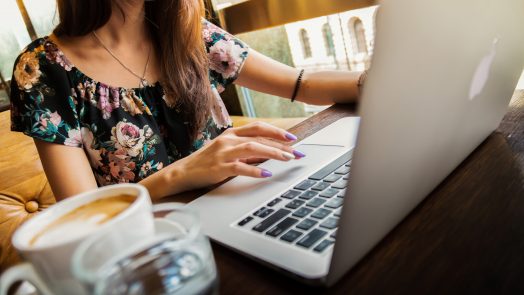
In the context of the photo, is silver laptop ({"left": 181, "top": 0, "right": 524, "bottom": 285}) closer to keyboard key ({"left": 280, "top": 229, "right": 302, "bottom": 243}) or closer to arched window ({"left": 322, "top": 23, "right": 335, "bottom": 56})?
keyboard key ({"left": 280, "top": 229, "right": 302, "bottom": 243})

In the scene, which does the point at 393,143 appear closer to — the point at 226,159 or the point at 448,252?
the point at 448,252

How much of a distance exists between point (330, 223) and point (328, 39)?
184cm

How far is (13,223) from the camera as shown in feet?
3.86

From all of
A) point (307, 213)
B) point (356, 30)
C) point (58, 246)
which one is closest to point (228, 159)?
point (307, 213)

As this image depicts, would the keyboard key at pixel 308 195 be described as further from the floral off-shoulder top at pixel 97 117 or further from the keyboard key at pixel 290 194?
the floral off-shoulder top at pixel 97 117

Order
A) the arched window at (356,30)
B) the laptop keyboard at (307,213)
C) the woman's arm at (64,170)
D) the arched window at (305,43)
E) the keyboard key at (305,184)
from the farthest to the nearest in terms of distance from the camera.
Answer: the arched window at (305,43) < the arched window at (356,30) < the woman's arm at (64,170) < the keyboard key at (305,184) < the laptop keyboard at (307,213)

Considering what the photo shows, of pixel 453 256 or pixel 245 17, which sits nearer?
pixel 453 256

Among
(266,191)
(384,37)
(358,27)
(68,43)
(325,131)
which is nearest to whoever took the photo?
(384,37)

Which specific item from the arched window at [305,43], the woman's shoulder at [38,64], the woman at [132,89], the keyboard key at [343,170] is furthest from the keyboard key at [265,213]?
the arched window at [305,43]

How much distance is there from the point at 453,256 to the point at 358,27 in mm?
1639

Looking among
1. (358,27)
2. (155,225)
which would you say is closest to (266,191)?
(155,225)

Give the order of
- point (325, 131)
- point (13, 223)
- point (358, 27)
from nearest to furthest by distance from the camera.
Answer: point (325, 131) → point (13, 223) → point (358, 27)

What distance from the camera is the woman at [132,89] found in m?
0.78

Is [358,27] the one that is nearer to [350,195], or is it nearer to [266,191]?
[266,191]
